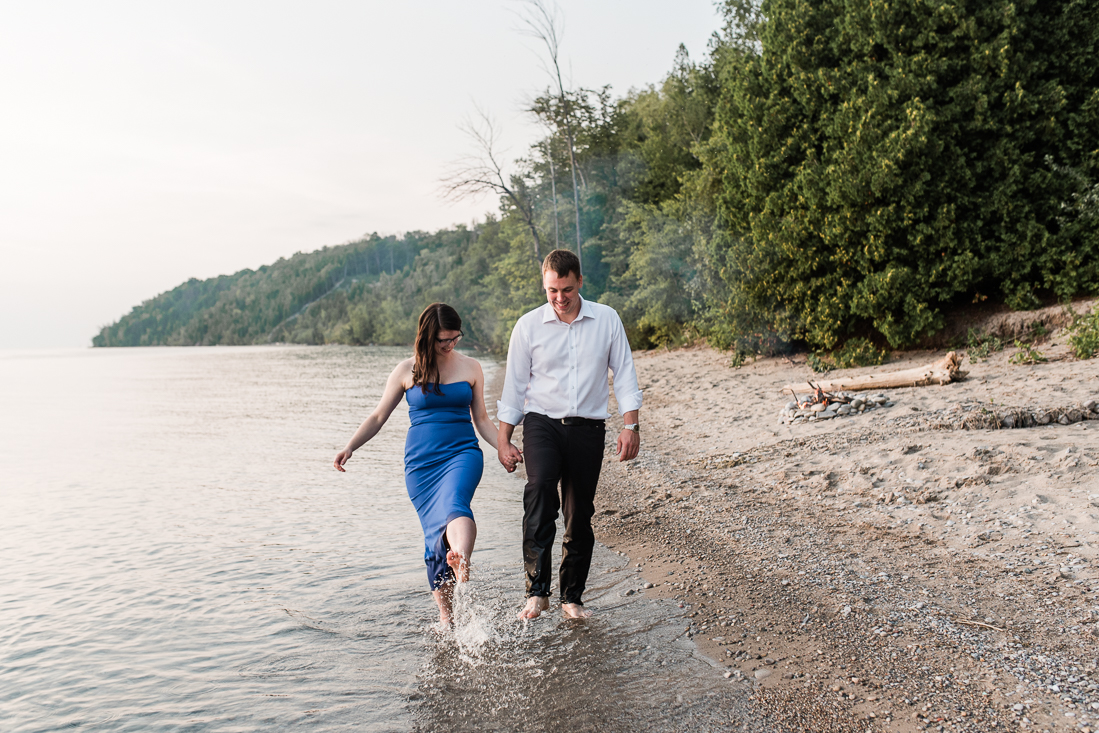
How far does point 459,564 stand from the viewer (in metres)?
3.99

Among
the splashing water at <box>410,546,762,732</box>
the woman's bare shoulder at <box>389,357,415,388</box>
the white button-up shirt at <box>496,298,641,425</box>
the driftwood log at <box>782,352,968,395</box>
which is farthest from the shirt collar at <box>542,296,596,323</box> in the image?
the driftwood log at <box>782,352,968,395</box>

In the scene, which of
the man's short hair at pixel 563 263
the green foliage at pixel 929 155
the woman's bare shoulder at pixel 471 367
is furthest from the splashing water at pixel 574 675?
the green foliage at pixel 929 155

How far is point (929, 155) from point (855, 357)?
4273 mm

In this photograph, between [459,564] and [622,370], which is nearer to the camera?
[459,564]

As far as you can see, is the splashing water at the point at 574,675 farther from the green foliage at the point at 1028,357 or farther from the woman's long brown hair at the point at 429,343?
the green foliage at the point at 1028,357

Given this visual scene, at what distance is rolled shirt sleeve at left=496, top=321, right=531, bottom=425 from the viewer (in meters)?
4.17

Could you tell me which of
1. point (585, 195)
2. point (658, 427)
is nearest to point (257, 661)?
point (658, 427)

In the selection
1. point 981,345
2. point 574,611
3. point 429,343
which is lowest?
point 574,611

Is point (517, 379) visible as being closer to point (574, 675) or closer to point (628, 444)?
point (628, 444)

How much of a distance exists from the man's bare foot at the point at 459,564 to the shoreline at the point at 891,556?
1464mm

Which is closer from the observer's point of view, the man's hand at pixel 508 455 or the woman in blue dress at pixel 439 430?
the man's hand at pixel 508 455

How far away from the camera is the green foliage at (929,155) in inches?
503

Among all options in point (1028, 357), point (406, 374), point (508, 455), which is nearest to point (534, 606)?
point (508, 455)

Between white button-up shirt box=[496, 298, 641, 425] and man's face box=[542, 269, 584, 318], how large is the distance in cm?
6
